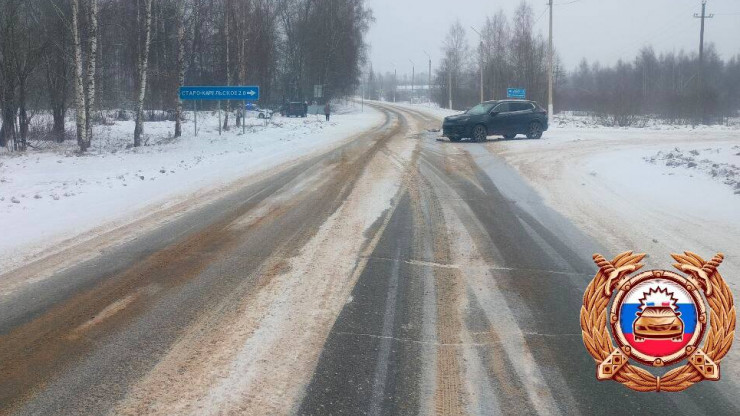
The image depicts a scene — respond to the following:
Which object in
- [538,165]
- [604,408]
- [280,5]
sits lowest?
[604,408]

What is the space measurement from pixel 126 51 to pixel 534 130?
26229mm

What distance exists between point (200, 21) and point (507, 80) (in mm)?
41340

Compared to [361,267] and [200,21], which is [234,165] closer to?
[361,267]

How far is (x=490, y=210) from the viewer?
9953mm

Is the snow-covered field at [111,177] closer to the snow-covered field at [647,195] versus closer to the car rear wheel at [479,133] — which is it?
the car rear wheel at [479,133]

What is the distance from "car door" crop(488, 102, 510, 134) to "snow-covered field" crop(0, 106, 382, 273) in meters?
6.16

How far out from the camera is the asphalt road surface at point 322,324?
12.3 ft

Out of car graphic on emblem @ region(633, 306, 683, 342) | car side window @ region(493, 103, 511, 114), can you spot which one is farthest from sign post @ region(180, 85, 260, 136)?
car graphic on emblem @ region(633, 306, 683, 342)

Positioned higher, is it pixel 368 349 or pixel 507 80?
pixel 507 80

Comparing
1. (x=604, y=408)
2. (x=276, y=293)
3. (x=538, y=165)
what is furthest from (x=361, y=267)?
(x=538, y=165)

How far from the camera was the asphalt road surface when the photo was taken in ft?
12.3

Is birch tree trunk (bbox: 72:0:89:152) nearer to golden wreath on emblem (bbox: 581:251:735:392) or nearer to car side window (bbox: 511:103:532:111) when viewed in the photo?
car side window (bbox: 511:103:532:111)

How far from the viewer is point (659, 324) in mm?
3049

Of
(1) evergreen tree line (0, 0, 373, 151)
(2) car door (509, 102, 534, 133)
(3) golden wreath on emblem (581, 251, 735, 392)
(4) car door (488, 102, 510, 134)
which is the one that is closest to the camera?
(3) golden wreath on emblem (581, 251, 735, 392)
